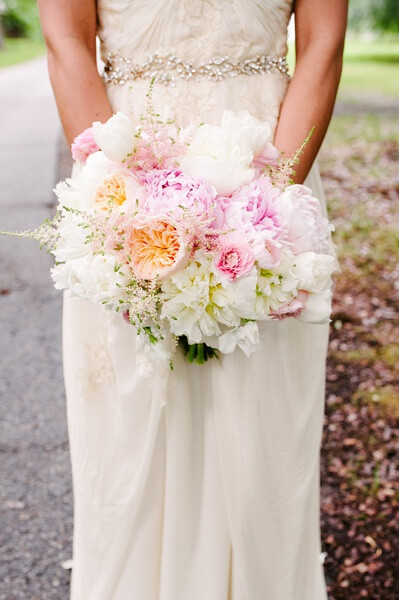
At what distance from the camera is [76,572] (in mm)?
2186

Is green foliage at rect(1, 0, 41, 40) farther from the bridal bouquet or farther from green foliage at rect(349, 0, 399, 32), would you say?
the bridal bouquet

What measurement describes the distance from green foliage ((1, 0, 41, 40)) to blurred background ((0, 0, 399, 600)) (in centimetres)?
3686

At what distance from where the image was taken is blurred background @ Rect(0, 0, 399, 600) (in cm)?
267

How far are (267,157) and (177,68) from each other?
0.39 m

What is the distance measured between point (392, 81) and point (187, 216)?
17659 millimetres

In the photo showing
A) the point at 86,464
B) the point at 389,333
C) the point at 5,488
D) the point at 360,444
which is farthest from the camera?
the point at 389,333

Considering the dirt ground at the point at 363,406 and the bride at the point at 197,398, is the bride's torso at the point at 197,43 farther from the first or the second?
the dirt ground at the point at 363,406

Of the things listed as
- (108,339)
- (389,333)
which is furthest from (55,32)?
(389,333)

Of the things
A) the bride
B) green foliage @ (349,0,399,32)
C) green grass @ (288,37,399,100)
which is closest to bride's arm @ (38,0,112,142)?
the bride

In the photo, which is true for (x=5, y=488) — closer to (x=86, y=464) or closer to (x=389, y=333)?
(x=86, y=464)

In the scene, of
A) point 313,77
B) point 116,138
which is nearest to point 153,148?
point 116,138

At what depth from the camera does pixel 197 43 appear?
1.71m

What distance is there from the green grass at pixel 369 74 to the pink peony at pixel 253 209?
1206 cm

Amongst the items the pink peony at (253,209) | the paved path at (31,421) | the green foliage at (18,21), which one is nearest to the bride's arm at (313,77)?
the pink peony at (253,209)
